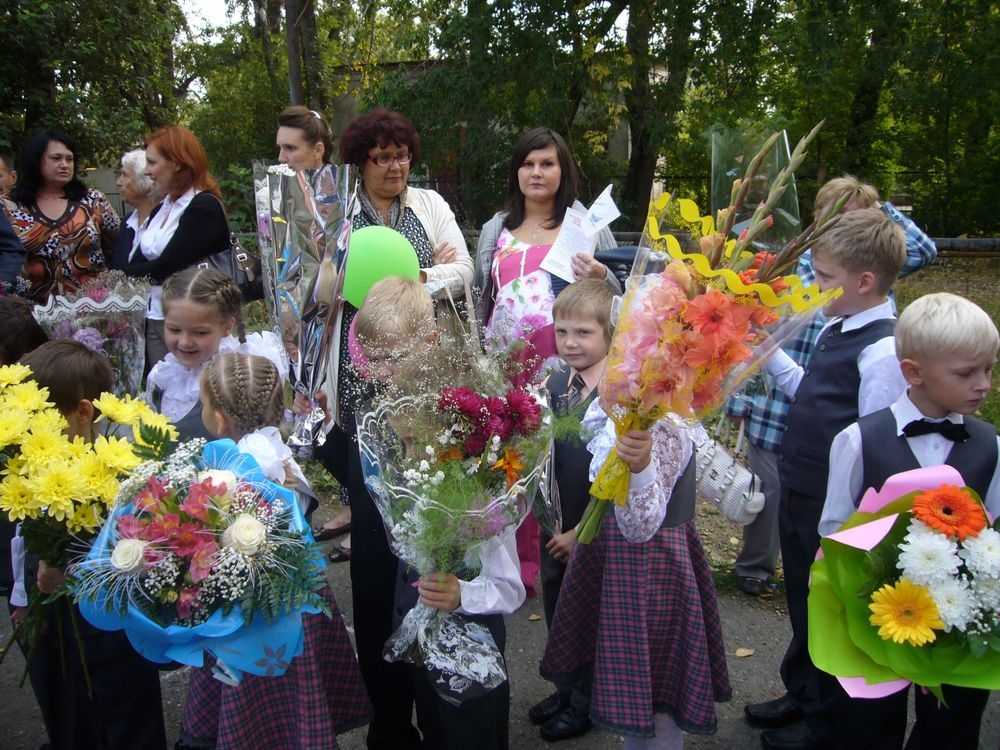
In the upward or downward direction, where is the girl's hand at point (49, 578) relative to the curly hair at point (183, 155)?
downward

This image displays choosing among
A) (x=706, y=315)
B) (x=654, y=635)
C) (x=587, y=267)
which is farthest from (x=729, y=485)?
(x=706, y=315)

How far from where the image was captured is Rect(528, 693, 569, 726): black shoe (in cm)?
297

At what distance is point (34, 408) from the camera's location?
7.31 ft

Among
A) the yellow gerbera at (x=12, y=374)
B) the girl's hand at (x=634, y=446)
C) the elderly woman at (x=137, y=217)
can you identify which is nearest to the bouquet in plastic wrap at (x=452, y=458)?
the girl's hand at (x=634, y=446)

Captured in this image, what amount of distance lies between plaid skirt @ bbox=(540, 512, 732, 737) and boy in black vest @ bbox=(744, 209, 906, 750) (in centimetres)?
43

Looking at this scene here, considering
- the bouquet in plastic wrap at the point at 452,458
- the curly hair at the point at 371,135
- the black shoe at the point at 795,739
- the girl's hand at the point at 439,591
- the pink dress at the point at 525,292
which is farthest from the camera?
the curly hair at the point at 371,135

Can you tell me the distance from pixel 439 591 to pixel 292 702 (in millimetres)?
624

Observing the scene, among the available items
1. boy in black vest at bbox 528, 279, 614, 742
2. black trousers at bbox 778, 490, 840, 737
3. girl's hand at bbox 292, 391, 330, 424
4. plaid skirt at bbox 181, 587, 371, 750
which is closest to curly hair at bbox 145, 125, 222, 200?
girl's hand at bbox 292, 391, 330, 424

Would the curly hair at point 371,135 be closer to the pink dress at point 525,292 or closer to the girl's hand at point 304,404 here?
the pink dress at point 525,292

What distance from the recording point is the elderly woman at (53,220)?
448 cm

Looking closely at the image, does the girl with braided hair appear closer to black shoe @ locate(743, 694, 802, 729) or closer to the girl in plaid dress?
the girl in plaid dress

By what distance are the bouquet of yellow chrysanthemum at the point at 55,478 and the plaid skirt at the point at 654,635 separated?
1436mm

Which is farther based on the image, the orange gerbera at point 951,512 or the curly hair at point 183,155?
the curly hair at point 183,155

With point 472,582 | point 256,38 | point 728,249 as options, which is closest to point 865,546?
point 728,249
